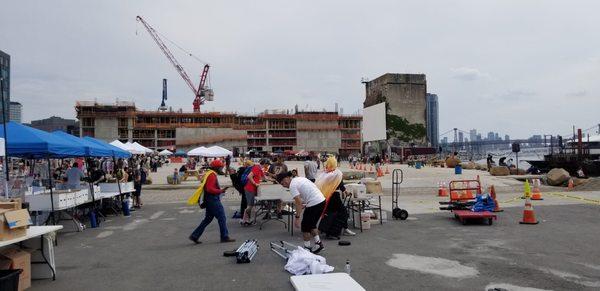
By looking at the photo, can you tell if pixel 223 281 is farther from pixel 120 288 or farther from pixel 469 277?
pixel 469 277

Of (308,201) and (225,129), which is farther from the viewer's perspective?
(225,129)

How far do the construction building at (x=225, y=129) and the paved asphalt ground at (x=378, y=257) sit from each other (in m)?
99.6

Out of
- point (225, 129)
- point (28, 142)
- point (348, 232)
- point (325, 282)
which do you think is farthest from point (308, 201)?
point (225, 129)

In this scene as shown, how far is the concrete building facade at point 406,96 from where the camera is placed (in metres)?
101

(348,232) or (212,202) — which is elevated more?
(212,202)

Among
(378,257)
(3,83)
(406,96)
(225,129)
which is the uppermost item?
(406,96)

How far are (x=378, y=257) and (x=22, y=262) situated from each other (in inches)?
216

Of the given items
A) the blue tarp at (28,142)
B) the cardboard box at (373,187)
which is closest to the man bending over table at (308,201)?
the cardboard box at (373,187)

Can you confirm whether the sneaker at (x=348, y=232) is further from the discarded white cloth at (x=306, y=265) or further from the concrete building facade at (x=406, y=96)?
the concrete building facade at (x=406, y=96)

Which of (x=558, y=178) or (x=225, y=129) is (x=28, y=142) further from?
(x=225, y=129)

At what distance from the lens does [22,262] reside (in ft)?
21.8

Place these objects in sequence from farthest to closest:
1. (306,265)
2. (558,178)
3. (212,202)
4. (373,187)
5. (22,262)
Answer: (558,178)
(373,187)
(212,202)
(306,265)
(22,262)

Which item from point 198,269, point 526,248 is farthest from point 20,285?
point 526,248

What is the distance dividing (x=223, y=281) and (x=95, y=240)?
5.13 meters
